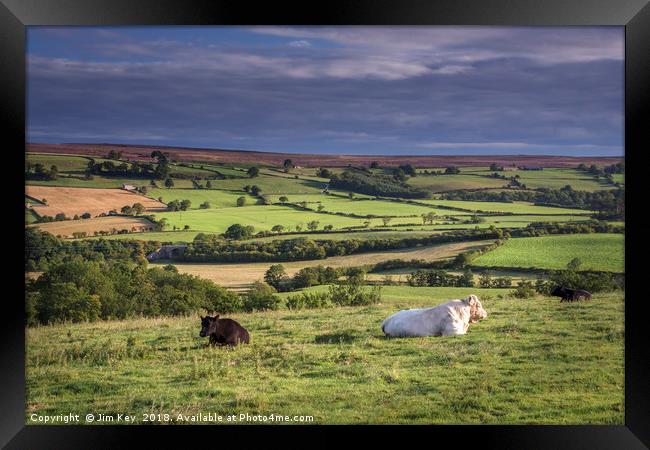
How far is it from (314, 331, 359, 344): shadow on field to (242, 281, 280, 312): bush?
214 cm

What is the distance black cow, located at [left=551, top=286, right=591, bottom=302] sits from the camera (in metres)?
11.1

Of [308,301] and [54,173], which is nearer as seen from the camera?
[54,173]

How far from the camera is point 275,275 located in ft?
39.7

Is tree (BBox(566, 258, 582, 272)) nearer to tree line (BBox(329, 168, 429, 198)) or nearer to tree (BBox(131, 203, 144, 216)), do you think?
tree line (BBox(329, 168, 429, 198))

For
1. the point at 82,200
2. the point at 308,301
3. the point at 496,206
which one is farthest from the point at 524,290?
the point at 82,200

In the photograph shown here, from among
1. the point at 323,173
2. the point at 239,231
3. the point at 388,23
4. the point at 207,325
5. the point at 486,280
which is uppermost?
the point at 388,23

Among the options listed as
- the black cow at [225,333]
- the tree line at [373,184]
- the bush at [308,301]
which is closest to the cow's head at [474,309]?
the tree line at [373,184]

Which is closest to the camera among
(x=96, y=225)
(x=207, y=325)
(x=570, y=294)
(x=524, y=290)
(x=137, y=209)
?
(x=207, y=325)

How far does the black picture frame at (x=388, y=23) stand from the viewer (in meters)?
7.58

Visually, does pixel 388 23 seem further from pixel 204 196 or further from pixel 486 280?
pixel 486 280

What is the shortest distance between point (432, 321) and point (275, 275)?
333 centimetres

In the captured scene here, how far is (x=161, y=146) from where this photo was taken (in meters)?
11.1

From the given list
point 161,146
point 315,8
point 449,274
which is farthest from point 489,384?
point 161,146

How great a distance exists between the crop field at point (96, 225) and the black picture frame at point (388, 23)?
2.77 meters
